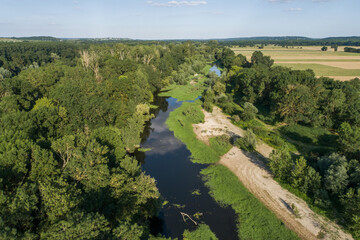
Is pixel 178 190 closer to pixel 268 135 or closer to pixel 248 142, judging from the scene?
pixel 248 142

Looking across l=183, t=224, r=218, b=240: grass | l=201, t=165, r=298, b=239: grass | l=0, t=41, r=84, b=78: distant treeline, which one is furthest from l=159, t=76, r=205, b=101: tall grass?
l=0, t=41, r=84, b=78: distant treeline

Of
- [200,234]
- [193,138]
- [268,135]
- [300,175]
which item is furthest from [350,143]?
[193,138]

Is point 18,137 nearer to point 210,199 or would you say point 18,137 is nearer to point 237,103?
point 210,199

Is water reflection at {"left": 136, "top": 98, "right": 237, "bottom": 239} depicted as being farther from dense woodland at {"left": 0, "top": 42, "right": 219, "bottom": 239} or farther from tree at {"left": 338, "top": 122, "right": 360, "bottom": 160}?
tree at {"left": 338, "top": 122, "right": 360, "bottom": 160}

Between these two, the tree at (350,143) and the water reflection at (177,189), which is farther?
the tree at (350,143)

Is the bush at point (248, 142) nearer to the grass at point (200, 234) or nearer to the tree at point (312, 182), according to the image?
the tree at point (312, 182)

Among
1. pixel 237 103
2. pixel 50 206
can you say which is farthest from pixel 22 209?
pixel 237 103

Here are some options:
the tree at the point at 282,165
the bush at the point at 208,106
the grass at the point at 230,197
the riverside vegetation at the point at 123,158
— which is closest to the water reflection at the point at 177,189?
the grass at the point at 230,197
